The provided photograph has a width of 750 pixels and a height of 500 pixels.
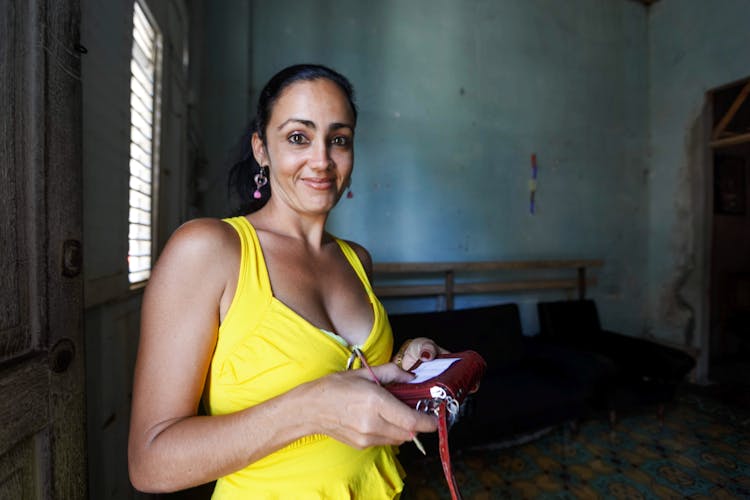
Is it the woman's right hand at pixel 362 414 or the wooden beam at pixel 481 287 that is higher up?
the woman's right hand at pixel 362 414

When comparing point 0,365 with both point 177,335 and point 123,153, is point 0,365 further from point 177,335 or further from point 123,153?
point 123,153

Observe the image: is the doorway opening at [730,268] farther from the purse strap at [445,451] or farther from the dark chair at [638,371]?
the purse strap at [445,451]

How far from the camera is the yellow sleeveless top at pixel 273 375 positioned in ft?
2.11

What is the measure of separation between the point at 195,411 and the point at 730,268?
5.76 meters

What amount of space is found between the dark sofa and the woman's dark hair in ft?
5.10

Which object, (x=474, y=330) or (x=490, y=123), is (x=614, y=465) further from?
(x=490, y=123)

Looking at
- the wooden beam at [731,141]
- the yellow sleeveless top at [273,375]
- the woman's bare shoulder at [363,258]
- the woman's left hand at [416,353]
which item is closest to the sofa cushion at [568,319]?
the wooden beam at [731,141]

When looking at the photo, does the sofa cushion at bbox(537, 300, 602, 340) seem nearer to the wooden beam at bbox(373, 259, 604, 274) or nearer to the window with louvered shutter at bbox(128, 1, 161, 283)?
the wooden beam at bbox(373, 259, 604, 274)

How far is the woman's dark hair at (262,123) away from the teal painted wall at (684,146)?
12.8ft

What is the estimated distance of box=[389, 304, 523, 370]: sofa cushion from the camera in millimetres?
2423

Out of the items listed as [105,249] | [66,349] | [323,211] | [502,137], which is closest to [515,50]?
[502,137]

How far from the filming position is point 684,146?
3.41 meters

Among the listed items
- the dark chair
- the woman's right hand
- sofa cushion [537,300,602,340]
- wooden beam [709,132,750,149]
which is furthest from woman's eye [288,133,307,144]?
wooden beam [709,132,750,149]

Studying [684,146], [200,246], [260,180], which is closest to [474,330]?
[260,180]
